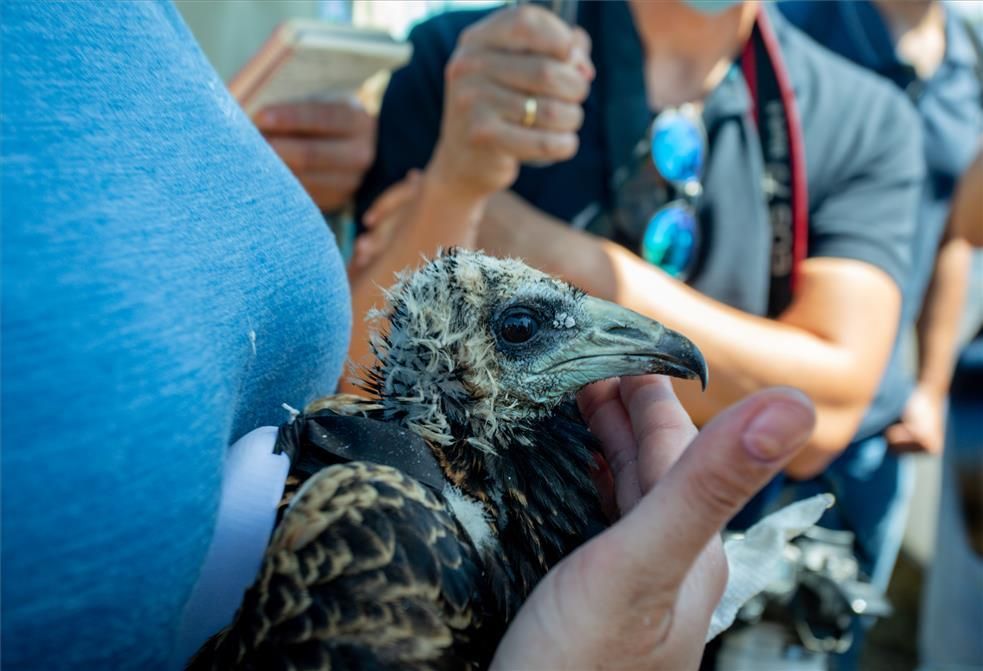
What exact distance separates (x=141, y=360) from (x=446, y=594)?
473 millimetres

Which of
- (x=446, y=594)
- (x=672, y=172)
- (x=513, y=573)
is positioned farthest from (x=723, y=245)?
(x=446, y=594)

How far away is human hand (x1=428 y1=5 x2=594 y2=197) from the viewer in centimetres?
207

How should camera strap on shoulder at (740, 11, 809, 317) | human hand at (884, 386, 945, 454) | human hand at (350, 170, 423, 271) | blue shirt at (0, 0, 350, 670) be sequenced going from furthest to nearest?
human hand at (884, 386, 945, 454) → camera strap on shoulder at (740, 11, 809, 317) → human hand at (350, 170, 423, 271) → blue shirt at (0, 0, 350, 670)

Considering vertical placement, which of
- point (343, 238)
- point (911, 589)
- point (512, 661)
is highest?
point (512, 661)

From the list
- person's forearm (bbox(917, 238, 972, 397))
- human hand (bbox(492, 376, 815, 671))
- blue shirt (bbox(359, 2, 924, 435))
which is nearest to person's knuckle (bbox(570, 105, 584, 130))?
blue shirt (bbox(359, 2, 924, 435))

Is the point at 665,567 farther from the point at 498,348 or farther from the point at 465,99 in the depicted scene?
the point at 465,99

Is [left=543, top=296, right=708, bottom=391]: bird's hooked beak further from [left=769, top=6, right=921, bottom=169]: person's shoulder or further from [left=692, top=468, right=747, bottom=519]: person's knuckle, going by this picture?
[left=769, top=6, right=921, bottom=169]: person's shoulder

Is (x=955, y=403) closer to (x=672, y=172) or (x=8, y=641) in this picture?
(x=672, y=172)

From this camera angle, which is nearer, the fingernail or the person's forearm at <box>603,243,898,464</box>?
the fingernail

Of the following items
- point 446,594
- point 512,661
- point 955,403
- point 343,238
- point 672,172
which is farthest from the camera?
point 955,403

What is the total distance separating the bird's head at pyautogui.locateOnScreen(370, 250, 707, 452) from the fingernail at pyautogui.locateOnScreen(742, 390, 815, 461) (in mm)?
589

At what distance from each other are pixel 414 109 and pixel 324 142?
0.30 meters

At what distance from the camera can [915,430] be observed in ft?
9.96

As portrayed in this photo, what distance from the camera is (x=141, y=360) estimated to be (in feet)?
2.54
